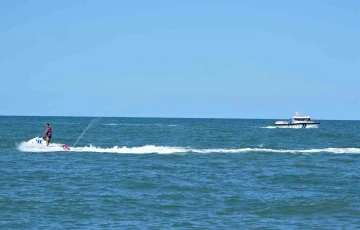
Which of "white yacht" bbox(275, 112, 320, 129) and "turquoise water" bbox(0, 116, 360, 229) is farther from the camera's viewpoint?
"white yacht" bbox(275, 112, 320, 129)

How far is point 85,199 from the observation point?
72.2ft

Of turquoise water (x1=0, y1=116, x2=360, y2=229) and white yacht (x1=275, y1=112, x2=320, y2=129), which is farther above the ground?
white yacht (x1=275, y1=112, x2=320, y2=129)

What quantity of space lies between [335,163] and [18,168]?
59.7ft

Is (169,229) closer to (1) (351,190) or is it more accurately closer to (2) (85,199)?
(2) (85,199)

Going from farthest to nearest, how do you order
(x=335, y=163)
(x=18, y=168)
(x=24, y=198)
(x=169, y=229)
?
(x=335, y=163)
(x=18, y=168)
(x=24, y=198)
(x=169, y=229)

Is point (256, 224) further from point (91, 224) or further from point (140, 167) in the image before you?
point (140, 167)

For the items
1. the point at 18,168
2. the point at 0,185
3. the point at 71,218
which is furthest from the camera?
the point at 18,168

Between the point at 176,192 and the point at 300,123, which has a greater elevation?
the point at 300,123

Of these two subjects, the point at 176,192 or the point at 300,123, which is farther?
the point at 300,123

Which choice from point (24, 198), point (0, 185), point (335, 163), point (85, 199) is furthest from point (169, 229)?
point (335, 163)

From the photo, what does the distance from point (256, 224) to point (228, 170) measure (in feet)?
46.3

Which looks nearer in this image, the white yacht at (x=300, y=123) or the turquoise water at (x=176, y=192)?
the turquoise water at (x=176, y=192)

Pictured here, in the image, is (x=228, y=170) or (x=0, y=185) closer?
(x=0, y=185)

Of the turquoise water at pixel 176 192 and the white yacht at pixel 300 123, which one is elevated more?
the white yacht at pixel 300 123
